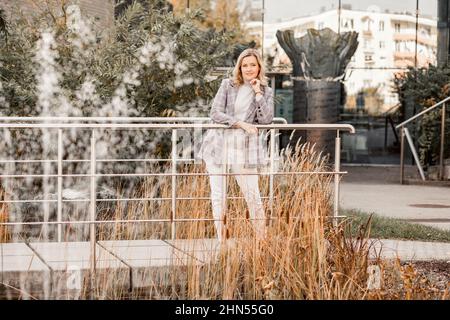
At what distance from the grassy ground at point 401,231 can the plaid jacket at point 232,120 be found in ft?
6.05

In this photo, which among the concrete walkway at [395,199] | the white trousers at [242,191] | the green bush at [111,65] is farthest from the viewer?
the concrete walkway at [395,199]

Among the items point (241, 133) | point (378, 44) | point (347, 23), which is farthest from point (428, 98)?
point (241, 133)

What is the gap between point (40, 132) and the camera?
11.2m

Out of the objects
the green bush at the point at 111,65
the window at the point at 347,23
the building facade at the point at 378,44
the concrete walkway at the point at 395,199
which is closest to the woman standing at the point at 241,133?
the green bush at the point at 111,65

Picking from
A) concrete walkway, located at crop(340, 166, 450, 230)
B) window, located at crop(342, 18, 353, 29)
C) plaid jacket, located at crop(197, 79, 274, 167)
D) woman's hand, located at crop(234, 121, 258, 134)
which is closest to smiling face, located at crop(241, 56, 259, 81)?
plaid jacket, located at crop(197, 79, 274, 167)

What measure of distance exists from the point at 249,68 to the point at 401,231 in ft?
9.40

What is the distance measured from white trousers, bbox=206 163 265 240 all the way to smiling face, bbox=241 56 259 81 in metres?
0.76

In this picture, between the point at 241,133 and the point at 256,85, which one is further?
the point at 256,85

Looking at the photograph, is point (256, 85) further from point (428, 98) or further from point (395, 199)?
point (428, 98)

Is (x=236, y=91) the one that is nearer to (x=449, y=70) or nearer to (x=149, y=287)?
(x=149, y=287)

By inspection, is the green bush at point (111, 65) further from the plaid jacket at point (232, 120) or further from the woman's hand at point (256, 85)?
the woman's hand at point (256, 85)

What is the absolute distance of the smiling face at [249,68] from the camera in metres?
8.48

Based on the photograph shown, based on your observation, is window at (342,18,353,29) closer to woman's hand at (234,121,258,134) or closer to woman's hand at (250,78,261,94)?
woman's hand at (250,78,261,94)

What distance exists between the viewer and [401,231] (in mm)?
10383
